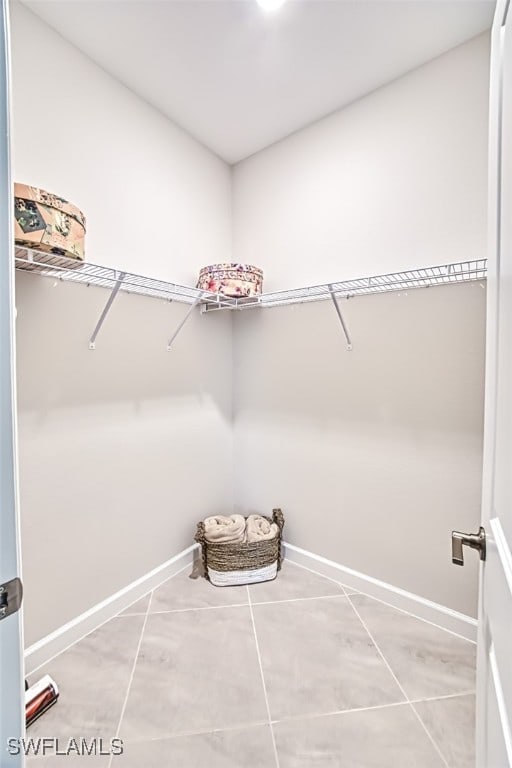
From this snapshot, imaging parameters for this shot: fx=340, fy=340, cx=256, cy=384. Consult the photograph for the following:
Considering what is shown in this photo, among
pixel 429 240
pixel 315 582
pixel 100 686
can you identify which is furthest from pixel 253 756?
pixel 429 240

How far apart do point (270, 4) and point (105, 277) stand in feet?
3.72

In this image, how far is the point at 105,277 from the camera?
135 centimetres

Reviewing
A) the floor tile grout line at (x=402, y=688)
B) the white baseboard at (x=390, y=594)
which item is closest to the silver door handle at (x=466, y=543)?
the floor tile grout line at (x=402, y=688)

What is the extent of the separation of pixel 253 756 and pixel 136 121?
8.19ft

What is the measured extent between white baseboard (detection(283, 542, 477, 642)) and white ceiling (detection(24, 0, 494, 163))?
7.71 feet

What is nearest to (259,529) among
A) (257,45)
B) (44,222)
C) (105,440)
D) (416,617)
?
(416,617)

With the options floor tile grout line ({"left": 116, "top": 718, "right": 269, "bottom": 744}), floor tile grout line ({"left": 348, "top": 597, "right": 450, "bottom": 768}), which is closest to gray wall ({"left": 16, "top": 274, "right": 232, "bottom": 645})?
floor tile grout line ({"left": 116, "top": 718, "right": 269, "bottom": 744})

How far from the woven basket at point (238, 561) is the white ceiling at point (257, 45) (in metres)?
2.20

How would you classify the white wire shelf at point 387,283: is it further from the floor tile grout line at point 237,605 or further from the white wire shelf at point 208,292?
the floor tile grout line at point 237,605

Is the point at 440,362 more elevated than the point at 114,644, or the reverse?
the point at 440,362

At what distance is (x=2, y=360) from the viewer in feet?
1.75

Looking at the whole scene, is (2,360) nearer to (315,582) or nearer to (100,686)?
(100,686)

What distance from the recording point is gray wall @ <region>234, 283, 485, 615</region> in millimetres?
1428

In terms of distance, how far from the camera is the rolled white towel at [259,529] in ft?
6.09
